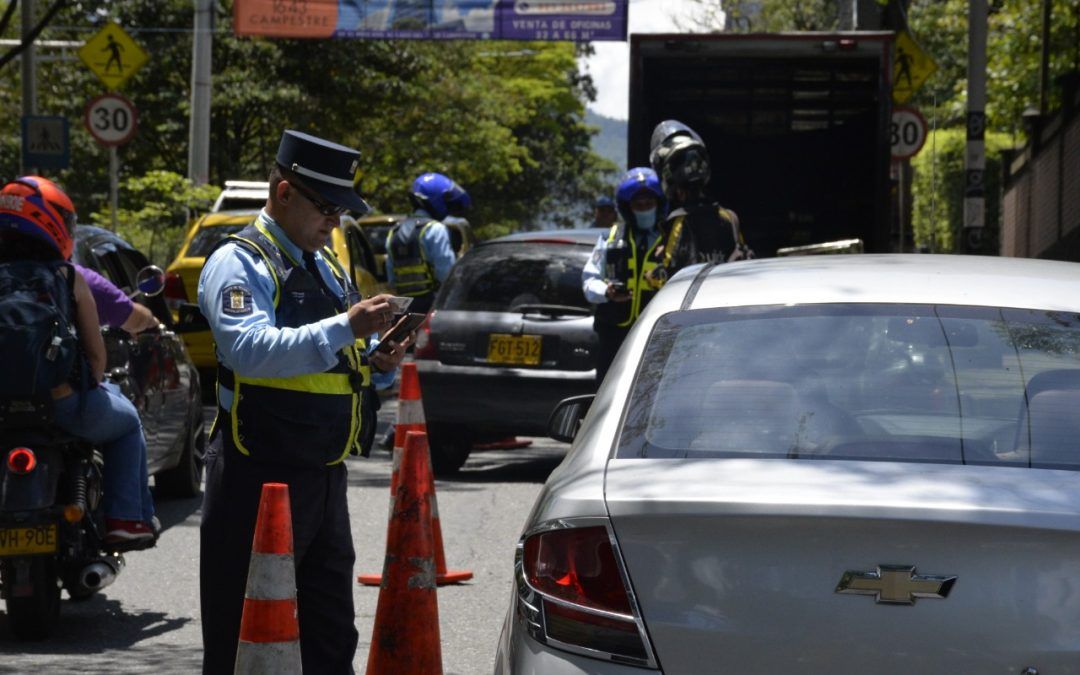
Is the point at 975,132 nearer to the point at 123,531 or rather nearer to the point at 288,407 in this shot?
the point at 123,531

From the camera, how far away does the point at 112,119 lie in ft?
72.1

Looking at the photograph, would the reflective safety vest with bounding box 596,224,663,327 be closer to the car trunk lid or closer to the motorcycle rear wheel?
the motorcycle rear wheel

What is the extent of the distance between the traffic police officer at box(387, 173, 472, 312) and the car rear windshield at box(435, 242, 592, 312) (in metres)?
0.96

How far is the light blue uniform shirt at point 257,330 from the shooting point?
4.44 meters

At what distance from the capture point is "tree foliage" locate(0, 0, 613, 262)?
3731 centimetres

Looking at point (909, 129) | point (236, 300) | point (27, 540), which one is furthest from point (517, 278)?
point (909, 129)

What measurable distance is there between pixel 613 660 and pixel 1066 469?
3.30ft

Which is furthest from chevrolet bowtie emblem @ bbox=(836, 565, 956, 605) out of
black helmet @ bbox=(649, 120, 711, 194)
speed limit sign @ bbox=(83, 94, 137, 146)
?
speed limit sign @ bbox=(83, 94, 137, 146)

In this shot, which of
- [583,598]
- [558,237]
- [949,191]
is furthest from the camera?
[949,191]

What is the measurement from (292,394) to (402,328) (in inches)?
13.0

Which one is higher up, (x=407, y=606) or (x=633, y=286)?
(x=633, y=286)

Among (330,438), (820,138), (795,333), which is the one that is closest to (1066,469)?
(795,333)

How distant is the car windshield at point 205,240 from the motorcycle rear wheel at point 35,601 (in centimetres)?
987

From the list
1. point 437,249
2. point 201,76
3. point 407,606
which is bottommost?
point 407,606
